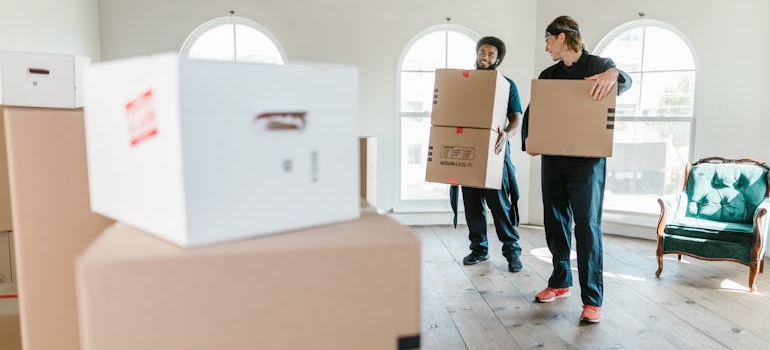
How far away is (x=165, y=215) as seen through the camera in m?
0.83

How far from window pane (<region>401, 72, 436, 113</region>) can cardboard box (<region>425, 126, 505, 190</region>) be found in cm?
214

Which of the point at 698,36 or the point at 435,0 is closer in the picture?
the point at 698,36

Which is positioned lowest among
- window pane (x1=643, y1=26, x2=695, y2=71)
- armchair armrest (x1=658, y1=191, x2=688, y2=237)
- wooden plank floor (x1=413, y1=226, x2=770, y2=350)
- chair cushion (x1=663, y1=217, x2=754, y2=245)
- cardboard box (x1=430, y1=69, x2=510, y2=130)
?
wooden plank floor (x1=413, y1=226, x2=770, y2=350)

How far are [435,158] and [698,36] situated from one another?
287cm

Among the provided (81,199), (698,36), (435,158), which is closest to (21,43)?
(435,158)

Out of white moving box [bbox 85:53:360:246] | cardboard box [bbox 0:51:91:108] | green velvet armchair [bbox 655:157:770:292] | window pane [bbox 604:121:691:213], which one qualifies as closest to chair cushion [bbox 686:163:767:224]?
green velvet armchair [bbox 655:157:770:292]

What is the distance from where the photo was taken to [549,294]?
9.88 feet

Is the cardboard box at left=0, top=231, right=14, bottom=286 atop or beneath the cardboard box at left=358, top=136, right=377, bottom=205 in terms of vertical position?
beneath

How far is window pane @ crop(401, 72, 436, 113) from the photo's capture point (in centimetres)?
526

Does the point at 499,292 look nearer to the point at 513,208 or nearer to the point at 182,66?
the point at 513,208

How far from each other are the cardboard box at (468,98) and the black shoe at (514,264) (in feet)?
3.56

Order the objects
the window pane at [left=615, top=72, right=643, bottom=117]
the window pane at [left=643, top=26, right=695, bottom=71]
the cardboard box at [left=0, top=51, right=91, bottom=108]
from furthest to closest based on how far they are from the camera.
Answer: the window pane at [left=615, top=72, right=643, bottom=117] → the window pane at [left=643, top=26, right=695, bottom=71] → the cardboard box at [left=0, top=51, right=91, bottom=108]

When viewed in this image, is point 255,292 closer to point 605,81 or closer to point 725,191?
point 605,81

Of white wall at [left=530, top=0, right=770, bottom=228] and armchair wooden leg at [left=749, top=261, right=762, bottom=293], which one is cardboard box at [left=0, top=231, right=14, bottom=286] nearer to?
armchair wooden leg at [left=749, top=261, right=762, bottom=293]
